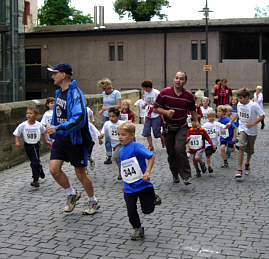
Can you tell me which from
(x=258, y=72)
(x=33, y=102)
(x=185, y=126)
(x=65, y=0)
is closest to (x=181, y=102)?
(x=185, y=126)

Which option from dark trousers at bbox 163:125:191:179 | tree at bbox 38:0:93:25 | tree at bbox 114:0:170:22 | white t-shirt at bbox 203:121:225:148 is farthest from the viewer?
tree at bbox 114:0:170:22

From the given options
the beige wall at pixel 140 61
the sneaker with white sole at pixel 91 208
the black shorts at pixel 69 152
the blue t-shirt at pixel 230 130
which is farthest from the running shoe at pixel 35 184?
the beige wall at pixel 140 61

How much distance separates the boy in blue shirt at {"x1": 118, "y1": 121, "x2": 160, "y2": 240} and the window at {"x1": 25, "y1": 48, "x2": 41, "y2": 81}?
1516 inches

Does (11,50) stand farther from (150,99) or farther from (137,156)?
(137,156)

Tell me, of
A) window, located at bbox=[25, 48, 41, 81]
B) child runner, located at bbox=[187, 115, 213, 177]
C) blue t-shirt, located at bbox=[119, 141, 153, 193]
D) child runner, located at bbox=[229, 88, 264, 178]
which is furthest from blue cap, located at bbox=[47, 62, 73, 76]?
window, located at bbox=[25, 48, 41, 81]

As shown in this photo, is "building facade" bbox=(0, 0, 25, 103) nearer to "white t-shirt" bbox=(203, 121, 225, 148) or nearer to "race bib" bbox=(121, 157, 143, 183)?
"white t-shirt" bbox=(203, 121, 225, 148)

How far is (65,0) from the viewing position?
6781cm

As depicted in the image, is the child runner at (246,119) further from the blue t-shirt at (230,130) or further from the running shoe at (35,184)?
the running shoe at (35,184)

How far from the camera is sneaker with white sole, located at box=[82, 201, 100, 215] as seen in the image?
7.30 metres

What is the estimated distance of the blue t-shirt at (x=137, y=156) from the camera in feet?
20.4

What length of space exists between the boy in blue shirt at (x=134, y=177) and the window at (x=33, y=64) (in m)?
38.5

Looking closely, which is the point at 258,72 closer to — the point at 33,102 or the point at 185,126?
the point at 33,102

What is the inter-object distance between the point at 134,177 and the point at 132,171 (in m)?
0.07

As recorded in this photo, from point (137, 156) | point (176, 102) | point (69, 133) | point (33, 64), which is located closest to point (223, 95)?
point (176, 102)
